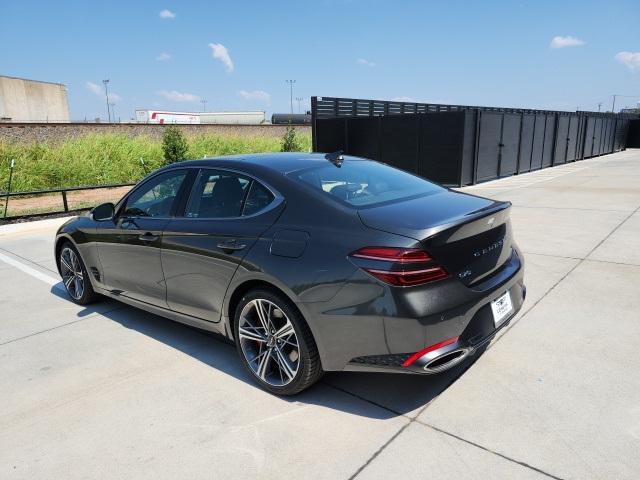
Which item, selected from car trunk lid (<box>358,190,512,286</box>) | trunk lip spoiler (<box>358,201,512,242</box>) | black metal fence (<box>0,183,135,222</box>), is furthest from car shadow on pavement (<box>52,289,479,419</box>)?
black metal fence (<box>0,183,135,222</box>)

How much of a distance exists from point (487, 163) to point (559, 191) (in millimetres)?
3327

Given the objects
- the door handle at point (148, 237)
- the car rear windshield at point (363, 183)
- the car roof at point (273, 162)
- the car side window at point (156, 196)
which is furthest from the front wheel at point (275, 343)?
the car side window at point (156, 196)

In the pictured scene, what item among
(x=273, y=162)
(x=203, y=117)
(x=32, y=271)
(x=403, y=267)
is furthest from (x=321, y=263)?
(x=203, y=117)

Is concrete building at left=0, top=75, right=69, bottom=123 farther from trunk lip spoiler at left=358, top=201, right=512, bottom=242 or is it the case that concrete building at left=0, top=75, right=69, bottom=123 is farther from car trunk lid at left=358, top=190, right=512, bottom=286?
trunk lip spoiler at left=358, top=201, right=512, bottom=242

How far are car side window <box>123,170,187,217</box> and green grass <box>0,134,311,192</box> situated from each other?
1255 cm

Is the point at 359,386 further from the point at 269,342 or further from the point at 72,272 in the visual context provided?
the point at 72,272

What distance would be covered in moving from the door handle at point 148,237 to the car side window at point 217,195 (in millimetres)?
381

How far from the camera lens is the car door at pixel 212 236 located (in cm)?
316

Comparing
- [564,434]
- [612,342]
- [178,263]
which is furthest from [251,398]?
[612,342]

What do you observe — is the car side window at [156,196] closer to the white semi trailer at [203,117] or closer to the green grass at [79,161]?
the green grass at [79,161]

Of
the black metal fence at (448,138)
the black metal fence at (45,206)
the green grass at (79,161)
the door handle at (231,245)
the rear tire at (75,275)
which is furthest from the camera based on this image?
the green grass at (79,161)

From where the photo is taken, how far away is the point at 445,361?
265 centimetres

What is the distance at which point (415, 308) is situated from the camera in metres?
2.50

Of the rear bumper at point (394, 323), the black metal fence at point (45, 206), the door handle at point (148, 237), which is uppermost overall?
the door handle at point (148, 237)
